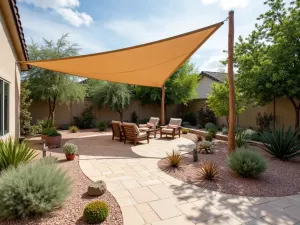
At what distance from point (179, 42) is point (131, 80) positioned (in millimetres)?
4137

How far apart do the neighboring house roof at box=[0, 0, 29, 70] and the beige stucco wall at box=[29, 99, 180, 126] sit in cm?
619

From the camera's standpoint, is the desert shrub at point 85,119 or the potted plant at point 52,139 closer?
the potted plant at point 52,139

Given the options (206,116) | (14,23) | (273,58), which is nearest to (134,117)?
(206,116)

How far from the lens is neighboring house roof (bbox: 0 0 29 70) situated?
376 centimetres

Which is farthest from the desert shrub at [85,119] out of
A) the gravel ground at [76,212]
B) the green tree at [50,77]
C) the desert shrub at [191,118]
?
the gravel ground at [76,212]

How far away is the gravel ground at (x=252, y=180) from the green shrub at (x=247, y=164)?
150 millimetres

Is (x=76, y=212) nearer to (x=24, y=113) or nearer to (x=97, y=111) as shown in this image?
(x=24, y=113)

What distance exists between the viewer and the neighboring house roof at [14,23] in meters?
3.76

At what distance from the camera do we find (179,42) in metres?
5.04

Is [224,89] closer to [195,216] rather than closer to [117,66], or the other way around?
[117,66]

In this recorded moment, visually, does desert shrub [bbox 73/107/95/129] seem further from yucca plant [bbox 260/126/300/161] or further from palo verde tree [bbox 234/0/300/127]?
yucca plant [bbox 260/126/300/161]

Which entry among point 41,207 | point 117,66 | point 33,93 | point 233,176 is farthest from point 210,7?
point 33,93

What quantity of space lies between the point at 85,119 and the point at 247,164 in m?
10.8

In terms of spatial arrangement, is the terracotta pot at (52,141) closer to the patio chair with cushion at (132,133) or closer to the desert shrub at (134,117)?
the patio chair with cushion at (132,133)
